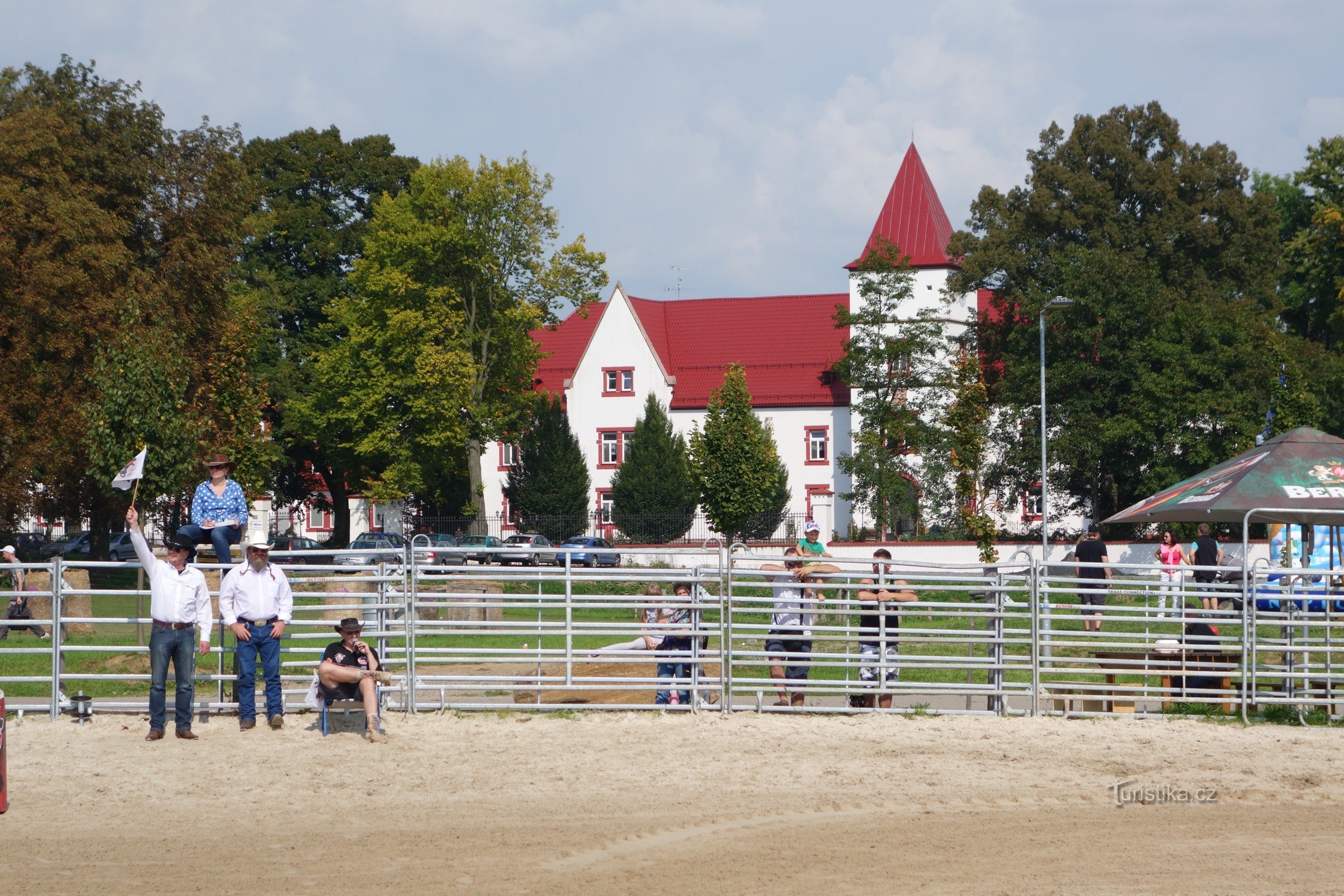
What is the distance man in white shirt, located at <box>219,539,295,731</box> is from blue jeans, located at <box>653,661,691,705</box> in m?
3.97

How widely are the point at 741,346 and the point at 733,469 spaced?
818 inches

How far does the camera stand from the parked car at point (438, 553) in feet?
47.0

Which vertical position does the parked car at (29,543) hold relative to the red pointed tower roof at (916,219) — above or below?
below

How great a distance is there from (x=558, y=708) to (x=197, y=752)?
3.73 m

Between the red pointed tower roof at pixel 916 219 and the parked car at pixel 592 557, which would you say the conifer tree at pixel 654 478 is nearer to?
the parked car at pixel 592 557

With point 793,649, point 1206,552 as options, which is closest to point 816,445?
point 1206,552

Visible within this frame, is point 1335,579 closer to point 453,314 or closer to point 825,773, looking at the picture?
point 825,773

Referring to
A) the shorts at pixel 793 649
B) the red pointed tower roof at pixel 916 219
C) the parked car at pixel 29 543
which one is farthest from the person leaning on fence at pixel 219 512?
the red pointed tower roof at pixel 916 219

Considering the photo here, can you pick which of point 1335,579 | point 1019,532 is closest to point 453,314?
point 1019,532

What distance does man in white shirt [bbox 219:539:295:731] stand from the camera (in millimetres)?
12617

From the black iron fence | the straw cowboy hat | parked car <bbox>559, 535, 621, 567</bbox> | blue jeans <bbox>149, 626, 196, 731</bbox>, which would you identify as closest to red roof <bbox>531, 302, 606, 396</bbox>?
the black iron fence

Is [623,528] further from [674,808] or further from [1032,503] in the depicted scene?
[674,808]

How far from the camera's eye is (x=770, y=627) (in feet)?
45.9

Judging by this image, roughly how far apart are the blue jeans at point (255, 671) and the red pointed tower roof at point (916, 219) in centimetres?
4944
